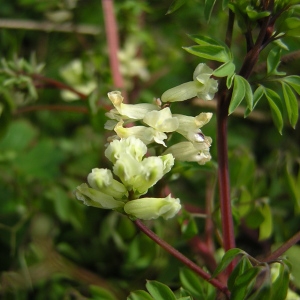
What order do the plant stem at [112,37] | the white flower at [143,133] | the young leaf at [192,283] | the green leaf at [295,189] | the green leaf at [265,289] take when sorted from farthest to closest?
the plant stem at [112,37]
the green leaf at [295,189]
the young leaf at [192,283]
the white flower at [143,133]
the green leaf at [265,289]

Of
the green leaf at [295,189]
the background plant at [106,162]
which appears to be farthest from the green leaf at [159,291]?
the green leaf at [295,189]

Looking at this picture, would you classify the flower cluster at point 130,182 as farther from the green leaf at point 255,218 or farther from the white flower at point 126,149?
the green leaf at point 255,218

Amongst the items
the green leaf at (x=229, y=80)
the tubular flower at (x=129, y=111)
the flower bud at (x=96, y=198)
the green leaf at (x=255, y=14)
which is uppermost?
the green leaf at (x=255, y=14)

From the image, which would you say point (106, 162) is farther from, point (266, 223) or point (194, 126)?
point (194, 126)

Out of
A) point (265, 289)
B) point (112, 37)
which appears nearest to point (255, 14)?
point (265, 289)

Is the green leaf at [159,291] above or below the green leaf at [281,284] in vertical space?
below
